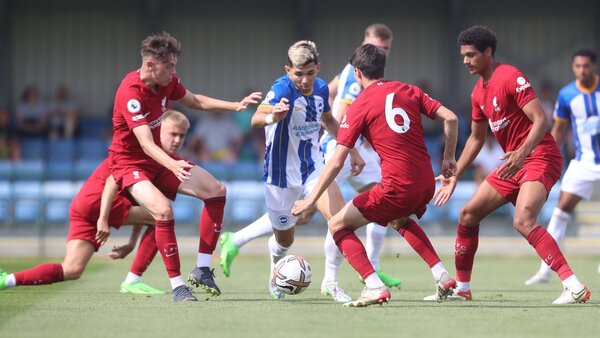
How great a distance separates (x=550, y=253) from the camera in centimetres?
771

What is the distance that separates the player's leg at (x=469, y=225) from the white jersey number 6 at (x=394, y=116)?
1.06m

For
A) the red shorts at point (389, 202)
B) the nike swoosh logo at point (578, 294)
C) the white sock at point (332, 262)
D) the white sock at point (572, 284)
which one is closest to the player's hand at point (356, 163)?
the white sock at point (332, 262)

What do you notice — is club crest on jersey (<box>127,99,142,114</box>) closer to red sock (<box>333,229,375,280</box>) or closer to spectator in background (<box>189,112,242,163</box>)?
red sock (<box>333,229,375,280</box>)

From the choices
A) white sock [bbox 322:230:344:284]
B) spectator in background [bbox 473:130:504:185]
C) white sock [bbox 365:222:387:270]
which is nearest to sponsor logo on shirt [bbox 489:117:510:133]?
white sock [bbox 322:230:344:284]

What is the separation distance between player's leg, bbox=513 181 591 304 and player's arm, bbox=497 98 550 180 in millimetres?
247

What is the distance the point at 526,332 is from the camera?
6160mm

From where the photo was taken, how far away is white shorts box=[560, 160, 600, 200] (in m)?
10.6

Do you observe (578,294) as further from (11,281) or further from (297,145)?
(11,281)

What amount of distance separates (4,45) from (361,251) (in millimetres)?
15407

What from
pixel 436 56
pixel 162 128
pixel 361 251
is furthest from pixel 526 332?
pixel 436 56

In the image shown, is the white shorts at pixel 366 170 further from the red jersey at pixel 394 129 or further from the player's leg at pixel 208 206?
the red jersey at pixel 394 129

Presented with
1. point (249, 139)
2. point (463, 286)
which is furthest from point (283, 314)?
point (249, 139)

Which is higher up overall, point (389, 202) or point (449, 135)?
point (449, 135)

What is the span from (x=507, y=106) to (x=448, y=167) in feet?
2.27
